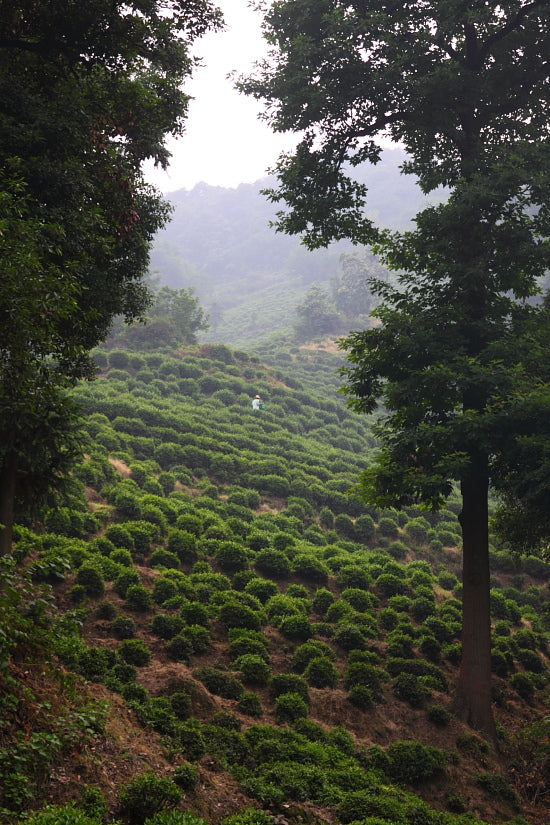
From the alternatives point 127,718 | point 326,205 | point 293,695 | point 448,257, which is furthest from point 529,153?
point 127,718

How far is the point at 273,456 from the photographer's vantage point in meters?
31.4

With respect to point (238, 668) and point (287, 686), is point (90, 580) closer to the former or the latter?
point (238, 668)

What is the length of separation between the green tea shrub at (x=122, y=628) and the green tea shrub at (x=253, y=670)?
2.08 meters

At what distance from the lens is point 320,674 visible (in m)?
12.2

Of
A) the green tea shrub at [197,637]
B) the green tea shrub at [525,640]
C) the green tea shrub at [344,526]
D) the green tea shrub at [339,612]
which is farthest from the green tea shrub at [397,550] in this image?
the green tea shrub at [197,637]

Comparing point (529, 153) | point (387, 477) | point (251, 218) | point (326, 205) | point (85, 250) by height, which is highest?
point (251, 218)

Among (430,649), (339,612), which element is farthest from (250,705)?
(430,649)

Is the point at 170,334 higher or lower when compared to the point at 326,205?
higher

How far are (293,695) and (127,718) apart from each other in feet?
11.8

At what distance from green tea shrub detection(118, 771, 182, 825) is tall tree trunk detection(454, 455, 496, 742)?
7.28 meters

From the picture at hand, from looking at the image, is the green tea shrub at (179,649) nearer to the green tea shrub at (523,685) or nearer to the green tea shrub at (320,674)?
the green tea shrub at (320,674)

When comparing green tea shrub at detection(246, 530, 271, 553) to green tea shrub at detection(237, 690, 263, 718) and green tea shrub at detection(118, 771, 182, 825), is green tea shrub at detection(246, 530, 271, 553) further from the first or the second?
green tea shrub at detection(118, 771, 182, 825)

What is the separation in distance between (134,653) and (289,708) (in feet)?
9.35

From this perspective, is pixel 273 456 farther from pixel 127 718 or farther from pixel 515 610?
Answer: pixel 127 718
